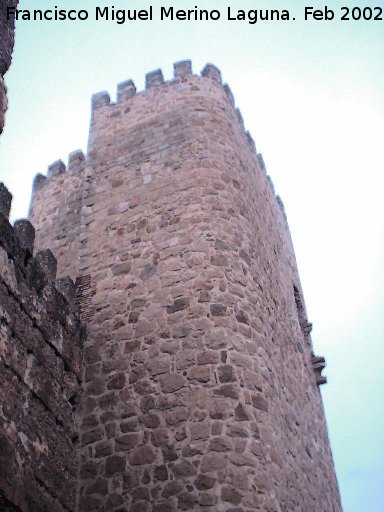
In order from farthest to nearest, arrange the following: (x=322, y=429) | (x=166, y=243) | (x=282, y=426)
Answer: (x=322, y=429)
(x=166, y=243)
(x=282, y=426)

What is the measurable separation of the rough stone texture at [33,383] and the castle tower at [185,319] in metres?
0.36

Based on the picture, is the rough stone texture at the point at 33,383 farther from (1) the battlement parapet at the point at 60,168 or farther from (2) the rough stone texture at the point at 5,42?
(1) the battlement parapet at the point at 60,168

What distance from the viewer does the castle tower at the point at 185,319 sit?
18.4 feet

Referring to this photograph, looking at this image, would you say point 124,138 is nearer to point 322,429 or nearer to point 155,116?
point 155,116

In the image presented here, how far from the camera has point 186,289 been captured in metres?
6.73

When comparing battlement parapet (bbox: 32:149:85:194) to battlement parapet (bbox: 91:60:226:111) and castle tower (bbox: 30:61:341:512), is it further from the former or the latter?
battlement parapet (bbox: 91:60:226:111)

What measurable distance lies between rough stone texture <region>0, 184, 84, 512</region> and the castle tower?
0.36m

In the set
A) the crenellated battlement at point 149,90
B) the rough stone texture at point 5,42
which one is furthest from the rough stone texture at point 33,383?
the crenellated battlement at point 149,90

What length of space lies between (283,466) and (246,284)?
6.79 ft

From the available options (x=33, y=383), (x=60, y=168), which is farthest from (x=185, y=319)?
(x=60, y=168)

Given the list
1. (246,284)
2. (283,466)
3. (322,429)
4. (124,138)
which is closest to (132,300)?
(246,284)

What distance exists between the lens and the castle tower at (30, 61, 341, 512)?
5613 mm

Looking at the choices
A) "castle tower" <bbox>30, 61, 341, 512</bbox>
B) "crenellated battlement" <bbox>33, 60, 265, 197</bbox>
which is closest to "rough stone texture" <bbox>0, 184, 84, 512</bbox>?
"castle tower" <bbox>30, 61, 341, 512</bbox>

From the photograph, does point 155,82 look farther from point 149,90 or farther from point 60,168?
point 60,168
